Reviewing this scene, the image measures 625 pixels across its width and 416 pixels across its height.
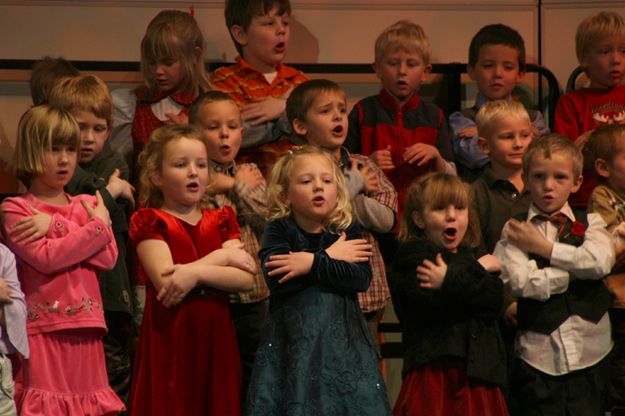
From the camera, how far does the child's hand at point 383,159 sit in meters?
5.38

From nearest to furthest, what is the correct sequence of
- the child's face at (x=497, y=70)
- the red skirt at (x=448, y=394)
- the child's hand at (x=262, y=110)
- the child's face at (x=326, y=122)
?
the red skirt at (x=448, y=394), the child's face at (x=326, y=122), the child's hand at (x=262, y=110), the child's face at (x=497, y=70)

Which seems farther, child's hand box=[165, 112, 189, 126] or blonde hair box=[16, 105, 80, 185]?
child's hand box=[165, 112, 189, 126]

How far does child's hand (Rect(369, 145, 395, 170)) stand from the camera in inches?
212

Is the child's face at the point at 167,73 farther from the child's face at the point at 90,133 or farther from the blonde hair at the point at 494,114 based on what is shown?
the blonde hair at the point at 494,114

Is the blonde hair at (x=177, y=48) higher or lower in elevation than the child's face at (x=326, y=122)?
higher

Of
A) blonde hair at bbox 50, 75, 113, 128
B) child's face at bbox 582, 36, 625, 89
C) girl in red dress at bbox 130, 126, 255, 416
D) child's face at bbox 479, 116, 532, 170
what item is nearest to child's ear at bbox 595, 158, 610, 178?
child's face at bbox 479, 116, 532, 170

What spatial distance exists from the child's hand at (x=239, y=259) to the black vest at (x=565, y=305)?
1.15 m

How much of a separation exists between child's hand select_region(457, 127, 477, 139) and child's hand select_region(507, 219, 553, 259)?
1160 mm

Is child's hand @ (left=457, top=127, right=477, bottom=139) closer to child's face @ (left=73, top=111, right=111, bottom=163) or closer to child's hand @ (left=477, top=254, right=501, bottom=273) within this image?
child's hand @ (left=477, top=254, right=501, bottom=273)

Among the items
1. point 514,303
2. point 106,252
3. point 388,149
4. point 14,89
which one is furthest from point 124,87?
point 514,303

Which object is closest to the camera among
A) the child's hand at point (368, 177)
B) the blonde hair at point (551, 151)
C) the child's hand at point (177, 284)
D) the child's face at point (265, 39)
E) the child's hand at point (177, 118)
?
the child's hand at point (177, 284)

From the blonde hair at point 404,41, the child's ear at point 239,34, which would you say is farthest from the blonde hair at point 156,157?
the blonde hair at point 404,41

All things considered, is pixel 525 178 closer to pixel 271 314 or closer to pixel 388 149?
pixel 388 149

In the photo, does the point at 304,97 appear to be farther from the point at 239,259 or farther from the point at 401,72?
the point at 239,259
